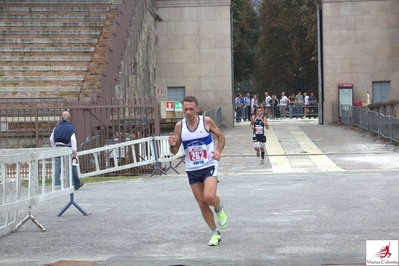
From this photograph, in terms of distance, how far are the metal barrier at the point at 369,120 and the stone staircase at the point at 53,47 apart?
10739 millimetres

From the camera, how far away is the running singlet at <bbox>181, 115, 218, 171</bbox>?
9.89 metres

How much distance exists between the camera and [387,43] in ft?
133

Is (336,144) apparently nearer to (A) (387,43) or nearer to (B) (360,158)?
(B) (360,158)

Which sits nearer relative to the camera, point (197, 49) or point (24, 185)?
point (24, 185)

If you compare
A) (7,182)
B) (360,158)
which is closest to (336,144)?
(360,158)

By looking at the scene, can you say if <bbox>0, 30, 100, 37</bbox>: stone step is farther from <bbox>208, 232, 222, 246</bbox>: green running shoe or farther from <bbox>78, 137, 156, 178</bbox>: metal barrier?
<bbox>208, 232, 222, 246</bbox>: green running shoe

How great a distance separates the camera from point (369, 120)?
3259cm

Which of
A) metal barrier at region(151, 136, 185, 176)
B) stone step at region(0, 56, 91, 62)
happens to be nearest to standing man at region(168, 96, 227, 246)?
metal barrier at region(151, 136, 185, 176)

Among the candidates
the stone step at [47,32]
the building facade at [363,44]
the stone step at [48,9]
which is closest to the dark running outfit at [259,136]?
the stone step at [47,32]

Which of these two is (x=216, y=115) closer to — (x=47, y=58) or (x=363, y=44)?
(x=363, y=44)

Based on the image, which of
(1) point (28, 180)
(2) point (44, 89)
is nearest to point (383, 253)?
(1) point (28, 180)

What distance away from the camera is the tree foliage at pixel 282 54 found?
68.4 metres

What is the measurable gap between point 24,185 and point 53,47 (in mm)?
20253

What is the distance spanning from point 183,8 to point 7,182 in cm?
3152
